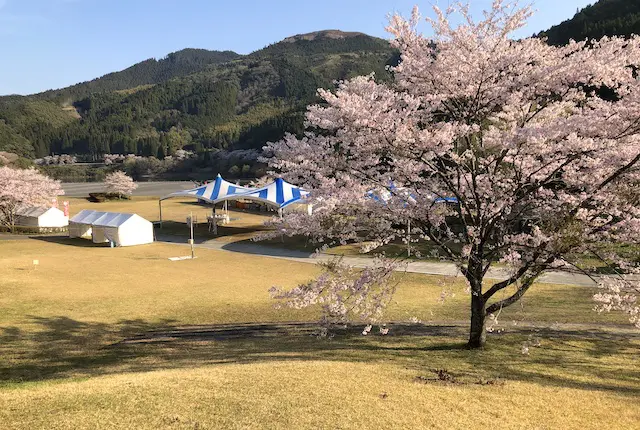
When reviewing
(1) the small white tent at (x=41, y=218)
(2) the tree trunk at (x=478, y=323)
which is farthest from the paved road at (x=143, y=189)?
(2) the tree trunk at (x=478, y=323)

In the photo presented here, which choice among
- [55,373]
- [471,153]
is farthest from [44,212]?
[471,153]

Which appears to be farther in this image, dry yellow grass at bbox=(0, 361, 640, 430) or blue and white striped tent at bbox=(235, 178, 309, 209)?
blue and white striped tent at bbox=(235, 178, 309, 209)

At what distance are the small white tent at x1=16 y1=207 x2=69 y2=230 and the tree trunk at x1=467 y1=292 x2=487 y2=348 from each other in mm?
38943

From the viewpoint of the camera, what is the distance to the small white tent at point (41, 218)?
37969mm

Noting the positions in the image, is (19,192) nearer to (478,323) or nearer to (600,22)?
(478,323)

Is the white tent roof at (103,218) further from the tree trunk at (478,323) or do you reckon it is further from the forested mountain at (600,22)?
the forested mountain at (600,22)

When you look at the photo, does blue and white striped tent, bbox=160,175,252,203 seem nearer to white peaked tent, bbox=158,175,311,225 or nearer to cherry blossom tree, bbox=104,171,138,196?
white peaked tent, bbox=158,175,311,225

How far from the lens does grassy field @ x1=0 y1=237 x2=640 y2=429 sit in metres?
5.89

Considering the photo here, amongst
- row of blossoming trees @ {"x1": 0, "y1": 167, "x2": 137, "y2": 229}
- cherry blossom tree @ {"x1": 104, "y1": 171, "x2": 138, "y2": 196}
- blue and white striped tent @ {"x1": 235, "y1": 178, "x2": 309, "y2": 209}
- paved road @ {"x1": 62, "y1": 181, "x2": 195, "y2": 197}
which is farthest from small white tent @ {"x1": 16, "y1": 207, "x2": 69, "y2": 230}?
paved road @ {"x1": 62, "y1": 181, "x2": 195, "y2": 197}

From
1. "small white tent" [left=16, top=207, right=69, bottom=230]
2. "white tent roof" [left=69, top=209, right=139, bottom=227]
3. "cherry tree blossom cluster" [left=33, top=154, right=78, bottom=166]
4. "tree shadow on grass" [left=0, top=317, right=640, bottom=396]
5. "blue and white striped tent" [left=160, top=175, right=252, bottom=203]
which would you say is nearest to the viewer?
"tree shadow on grass" [left=0, top=317, right=640, bottom=396]

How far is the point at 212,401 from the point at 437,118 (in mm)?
7574

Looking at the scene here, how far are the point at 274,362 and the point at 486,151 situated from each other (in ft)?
20.4

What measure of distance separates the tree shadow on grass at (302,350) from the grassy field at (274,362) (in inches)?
1.9

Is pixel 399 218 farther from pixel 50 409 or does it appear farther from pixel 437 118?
pixel 50 409
